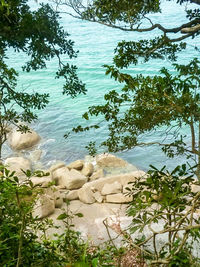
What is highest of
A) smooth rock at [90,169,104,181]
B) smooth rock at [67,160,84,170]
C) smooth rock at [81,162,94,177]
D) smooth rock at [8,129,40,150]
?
smooth rock at [8,129,40,150]

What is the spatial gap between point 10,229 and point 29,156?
28.5 ft

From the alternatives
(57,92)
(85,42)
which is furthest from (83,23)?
(57,92)

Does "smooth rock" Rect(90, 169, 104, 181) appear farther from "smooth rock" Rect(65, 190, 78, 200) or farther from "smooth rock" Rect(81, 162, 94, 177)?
"smooth rock" Rect(65, 190, 78, 200)

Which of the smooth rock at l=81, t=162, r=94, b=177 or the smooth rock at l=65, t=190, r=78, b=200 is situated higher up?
the smooth rock at l=65, t=190, r=78, b=200

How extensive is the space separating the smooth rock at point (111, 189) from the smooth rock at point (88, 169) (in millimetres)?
1511

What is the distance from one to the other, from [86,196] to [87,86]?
391 inches

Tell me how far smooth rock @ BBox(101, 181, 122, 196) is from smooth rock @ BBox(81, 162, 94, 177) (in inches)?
59.5

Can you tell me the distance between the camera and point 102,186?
787 cm

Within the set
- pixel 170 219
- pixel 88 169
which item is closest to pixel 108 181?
pixel 88 169

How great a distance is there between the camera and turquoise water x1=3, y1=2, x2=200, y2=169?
34.1ft

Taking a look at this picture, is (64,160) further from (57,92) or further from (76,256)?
Result: (76,256)

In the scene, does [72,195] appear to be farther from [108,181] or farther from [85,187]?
[108,181]

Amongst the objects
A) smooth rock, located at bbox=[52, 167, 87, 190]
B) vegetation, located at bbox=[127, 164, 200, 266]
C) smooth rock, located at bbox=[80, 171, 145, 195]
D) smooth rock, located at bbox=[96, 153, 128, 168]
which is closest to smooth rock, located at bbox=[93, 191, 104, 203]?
smooth rock, located at bbox=[80, 171, 145, 195]

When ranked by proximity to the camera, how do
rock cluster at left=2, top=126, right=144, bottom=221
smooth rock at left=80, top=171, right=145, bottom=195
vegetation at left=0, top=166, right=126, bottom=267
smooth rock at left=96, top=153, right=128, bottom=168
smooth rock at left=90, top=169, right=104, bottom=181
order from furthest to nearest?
smooth rock at left=96, top=153, right=128, bottom=168
smooth rock at left=90, top=169, right=104, bottom=181
smooth rock at left=80, top=171, right=145, bottom=195
rock cluster at left=2, top=126, right=144, bottom=221
vegetation at left=0, top=166, right=126, bottom=267
